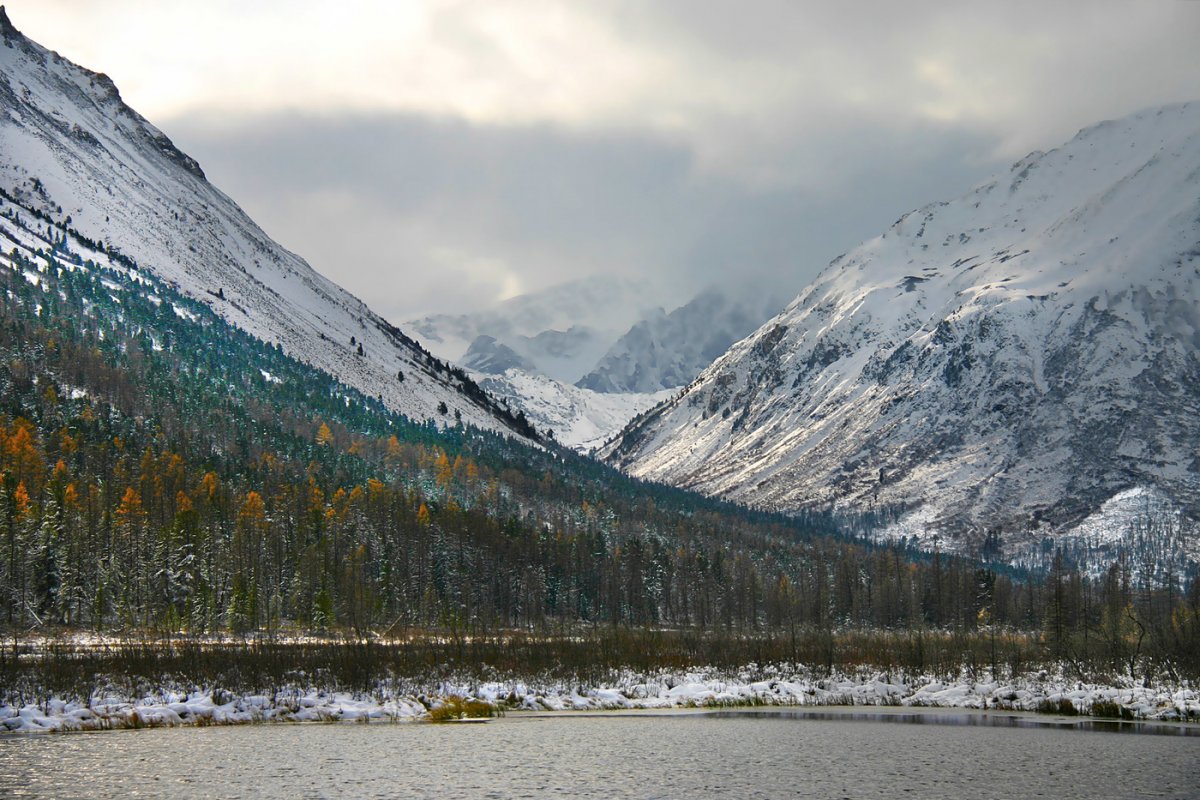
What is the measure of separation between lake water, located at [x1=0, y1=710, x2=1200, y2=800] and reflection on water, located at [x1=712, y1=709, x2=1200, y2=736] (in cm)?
101

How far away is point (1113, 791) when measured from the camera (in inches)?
1785

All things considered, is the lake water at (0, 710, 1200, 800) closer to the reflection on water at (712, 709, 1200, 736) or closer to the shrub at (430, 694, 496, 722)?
the reflection on water at (712, 709, 1200, 736)

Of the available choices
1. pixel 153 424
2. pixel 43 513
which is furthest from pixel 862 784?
pixel 153 424

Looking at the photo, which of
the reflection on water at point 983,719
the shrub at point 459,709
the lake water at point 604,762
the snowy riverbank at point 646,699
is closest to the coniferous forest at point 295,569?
the snowy riverbank at point 646,699

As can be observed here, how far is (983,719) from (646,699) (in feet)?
81.2

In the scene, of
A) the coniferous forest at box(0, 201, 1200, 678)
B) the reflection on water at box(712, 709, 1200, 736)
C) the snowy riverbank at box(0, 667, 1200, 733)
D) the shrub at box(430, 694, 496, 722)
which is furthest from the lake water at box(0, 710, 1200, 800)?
the coniferous forest at box(0, 201, 1200, 678)

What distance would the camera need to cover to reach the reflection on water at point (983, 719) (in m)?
68.9

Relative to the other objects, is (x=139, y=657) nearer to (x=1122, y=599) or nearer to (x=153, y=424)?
(x=153, y=424)

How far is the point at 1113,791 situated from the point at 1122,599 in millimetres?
135826

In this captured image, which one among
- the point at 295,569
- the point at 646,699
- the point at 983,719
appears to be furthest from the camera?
the point at 295,569

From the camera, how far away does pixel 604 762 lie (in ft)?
176

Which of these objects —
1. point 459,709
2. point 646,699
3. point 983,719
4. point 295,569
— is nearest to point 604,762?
point 459,709

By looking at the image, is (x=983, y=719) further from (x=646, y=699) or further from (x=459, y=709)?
(x=459, y=709)

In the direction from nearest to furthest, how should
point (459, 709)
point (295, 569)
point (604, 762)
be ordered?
point (604, 762), point (459, 709), point (295, 569)
